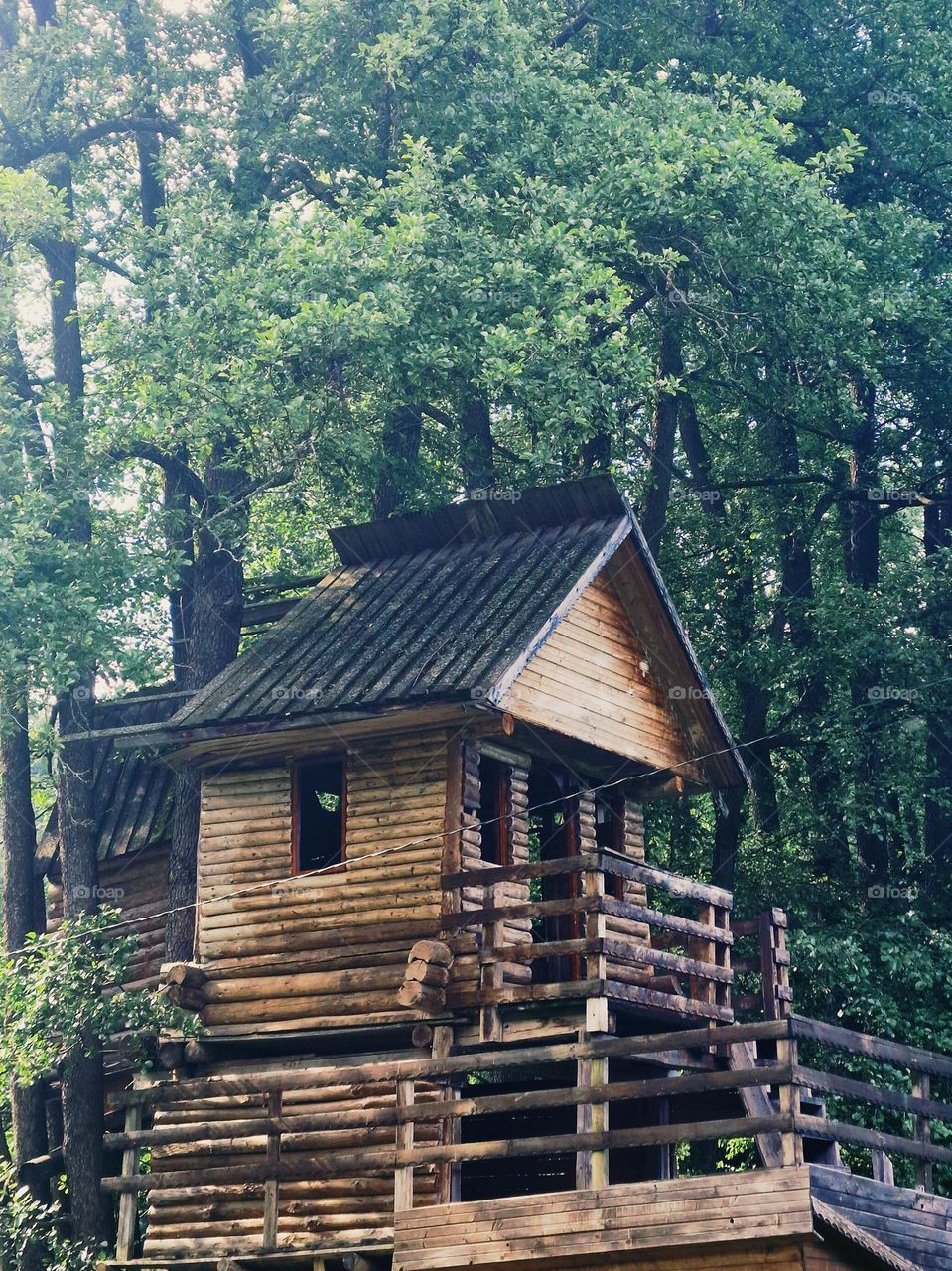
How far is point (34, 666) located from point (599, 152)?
1204 centimetres

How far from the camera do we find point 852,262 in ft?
97.7

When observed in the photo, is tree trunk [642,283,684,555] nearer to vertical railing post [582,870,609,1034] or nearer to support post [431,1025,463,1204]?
vertical railing post [582,870,609,1034]

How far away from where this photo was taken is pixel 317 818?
2605 centimetres

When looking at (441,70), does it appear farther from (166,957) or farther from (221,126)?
(166,957)

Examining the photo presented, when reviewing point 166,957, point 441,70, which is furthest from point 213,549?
point 441,70

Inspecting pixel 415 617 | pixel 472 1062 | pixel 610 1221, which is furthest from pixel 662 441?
pixel 610 1221

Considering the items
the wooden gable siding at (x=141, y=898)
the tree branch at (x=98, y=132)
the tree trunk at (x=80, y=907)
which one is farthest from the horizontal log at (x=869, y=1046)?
the tree branch at (x=98, y=132)

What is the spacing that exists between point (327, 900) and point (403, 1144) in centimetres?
361

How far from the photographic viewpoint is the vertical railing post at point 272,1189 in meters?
20.1

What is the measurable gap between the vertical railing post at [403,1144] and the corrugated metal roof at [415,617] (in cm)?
438

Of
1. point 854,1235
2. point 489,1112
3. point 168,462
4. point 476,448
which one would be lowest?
point 854,1235

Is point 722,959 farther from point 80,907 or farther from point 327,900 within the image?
point 80,907

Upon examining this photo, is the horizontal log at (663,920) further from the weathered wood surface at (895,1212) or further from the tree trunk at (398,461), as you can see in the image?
the tree trunk at (398,461)

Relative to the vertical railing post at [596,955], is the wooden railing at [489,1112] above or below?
below
